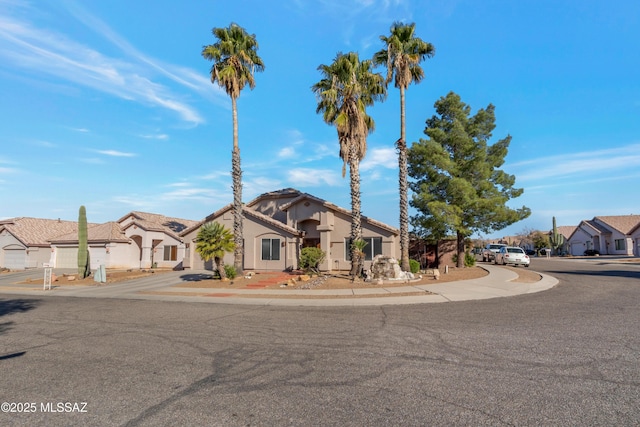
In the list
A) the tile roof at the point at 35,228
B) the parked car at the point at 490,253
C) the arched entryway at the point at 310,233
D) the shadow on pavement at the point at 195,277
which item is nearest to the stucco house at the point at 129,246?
the tile roof at the point at 35,228

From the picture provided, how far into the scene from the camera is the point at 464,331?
334 inches

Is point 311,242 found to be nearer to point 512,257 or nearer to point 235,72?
point 235,72

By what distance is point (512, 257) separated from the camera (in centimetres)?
3022

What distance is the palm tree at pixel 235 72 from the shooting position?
24.7m

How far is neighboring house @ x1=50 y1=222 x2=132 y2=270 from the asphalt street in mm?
26220

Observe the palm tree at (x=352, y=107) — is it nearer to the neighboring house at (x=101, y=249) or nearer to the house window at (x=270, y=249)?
the house window at (x=270, y=249)

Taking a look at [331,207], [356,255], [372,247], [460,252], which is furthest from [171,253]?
[460,252]

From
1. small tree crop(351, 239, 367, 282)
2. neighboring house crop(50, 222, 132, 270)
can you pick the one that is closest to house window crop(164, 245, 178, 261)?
neighboring house crop(50, 222, 132, 270)

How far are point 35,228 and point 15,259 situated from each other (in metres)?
4.28

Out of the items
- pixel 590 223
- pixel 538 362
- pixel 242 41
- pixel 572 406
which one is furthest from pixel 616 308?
pixel 590 223

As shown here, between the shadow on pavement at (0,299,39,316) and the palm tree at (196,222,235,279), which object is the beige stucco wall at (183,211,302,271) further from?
the shadow on pavement at (0,299,39,316)

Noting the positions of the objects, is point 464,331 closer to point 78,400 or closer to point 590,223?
point 78,400

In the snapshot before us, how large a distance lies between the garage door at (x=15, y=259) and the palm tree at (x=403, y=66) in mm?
42104

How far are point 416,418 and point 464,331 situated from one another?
16.2 feet
